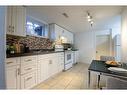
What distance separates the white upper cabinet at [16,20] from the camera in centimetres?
260

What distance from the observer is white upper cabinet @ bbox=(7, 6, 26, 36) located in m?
2.60

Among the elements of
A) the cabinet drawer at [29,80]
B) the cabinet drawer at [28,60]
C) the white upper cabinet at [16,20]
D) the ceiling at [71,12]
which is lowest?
the cabinet drawer at [29,80]

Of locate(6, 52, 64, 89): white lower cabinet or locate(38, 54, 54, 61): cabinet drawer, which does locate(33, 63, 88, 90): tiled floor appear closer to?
locate(6, 52, 64, 89): white lower cabinet

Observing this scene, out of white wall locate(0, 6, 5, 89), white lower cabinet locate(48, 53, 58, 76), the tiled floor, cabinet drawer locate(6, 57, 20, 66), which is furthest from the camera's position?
white lower cabinet locate(48, 53, 58, 76)

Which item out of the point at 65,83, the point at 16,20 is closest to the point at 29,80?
the point at 65,83

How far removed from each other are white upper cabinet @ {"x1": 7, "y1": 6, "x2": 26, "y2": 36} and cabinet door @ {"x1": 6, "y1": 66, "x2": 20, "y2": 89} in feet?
2.73

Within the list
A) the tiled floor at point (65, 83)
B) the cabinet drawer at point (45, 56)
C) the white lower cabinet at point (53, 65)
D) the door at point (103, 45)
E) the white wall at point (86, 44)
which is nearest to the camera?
the tiled floor at point (65, 83)

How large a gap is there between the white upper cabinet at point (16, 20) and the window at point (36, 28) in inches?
34.9

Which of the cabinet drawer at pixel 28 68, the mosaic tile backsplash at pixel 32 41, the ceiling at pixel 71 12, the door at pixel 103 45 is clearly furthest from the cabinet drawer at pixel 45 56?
the door at pixel 103 45

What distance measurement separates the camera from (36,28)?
4.61 metres

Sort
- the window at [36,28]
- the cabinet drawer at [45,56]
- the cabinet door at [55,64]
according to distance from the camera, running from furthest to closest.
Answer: the cabinet door at [55,64] → the window at [36,28] → the cabinet drawer at [45,56]

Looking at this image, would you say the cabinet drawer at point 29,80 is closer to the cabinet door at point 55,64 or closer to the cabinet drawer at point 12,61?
the cabinet drawer at point 12,61

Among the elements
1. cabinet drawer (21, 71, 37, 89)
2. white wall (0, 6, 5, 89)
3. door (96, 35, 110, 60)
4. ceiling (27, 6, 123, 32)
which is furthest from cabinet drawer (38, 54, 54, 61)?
door (96, 35, 110, 60)

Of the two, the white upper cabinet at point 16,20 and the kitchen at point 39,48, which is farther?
the white upper cabinet at point 16,20
